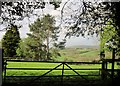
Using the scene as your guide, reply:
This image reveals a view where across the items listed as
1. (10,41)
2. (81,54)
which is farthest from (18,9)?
(81,54)

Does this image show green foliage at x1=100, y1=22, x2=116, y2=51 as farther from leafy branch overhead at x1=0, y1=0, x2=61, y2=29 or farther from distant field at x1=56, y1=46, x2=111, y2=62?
leafy branch overhead at x1=0, y1=0, x2=61, y2=29

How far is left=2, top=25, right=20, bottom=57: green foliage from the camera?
231 inches

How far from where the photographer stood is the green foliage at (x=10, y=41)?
586 cm

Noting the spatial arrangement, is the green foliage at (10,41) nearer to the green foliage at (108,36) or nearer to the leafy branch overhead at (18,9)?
the leafy branch overhead at (18,9)

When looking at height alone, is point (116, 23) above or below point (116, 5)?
below

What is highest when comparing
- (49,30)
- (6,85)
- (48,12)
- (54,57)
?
(48,12)

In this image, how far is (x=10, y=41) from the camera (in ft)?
20.7

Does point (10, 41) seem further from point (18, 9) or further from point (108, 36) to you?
point (108, 36)

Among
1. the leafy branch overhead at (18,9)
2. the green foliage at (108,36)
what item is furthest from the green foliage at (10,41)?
the green foliage at (108,36)

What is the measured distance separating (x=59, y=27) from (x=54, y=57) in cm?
97

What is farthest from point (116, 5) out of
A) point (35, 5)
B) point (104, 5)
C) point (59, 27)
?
point (35, 5)

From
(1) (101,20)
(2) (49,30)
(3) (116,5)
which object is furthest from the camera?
(2) (49,30)

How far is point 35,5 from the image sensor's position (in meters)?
5.79

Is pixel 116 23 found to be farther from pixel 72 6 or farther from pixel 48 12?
pixel 48 12
